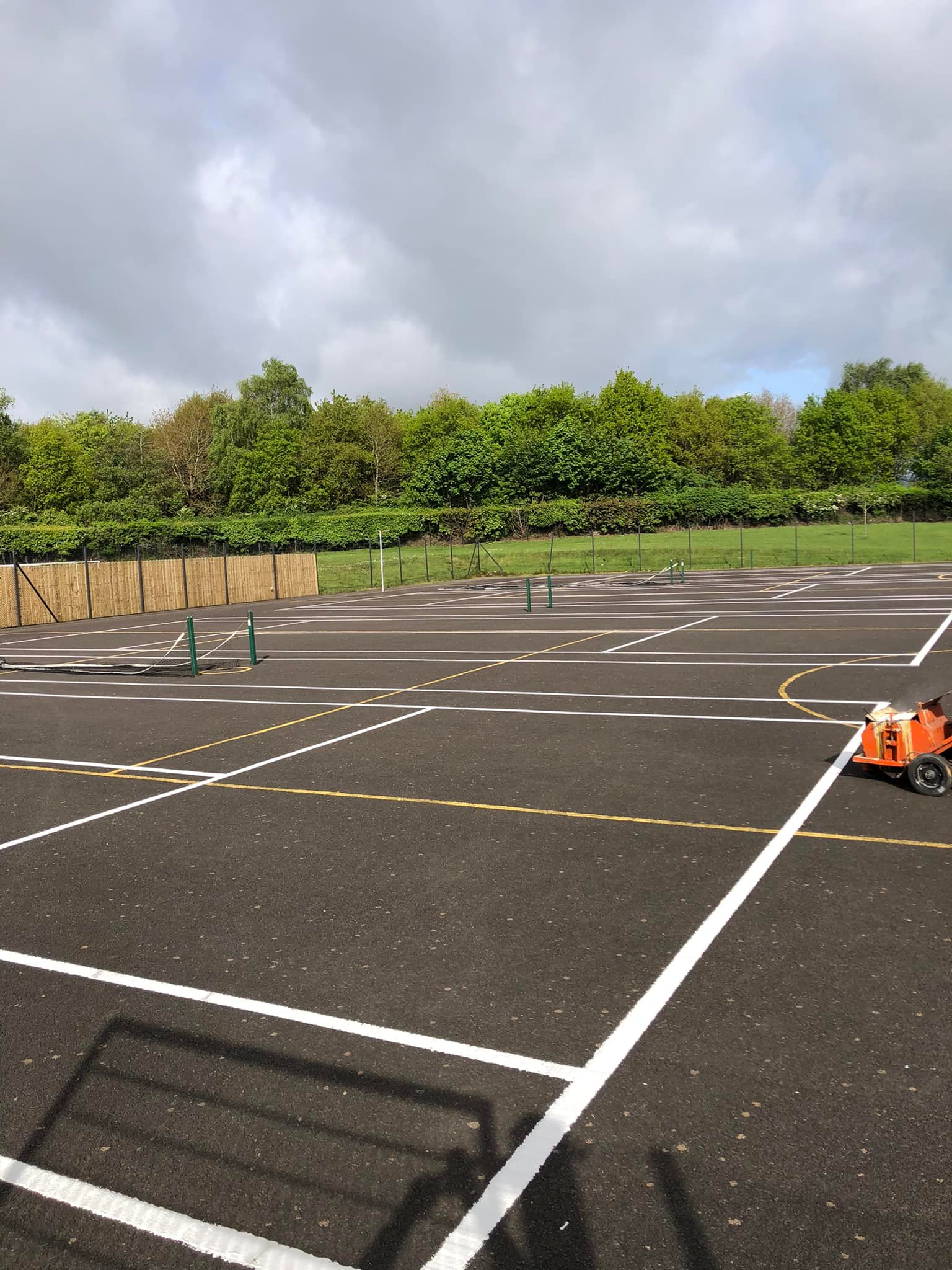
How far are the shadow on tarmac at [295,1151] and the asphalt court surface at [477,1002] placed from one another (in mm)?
14

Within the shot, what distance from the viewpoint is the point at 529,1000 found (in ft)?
16.7

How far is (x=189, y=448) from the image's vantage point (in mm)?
91750

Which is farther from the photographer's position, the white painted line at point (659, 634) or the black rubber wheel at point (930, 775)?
the white painted line at point (659, 634)

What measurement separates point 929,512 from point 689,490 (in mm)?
18924

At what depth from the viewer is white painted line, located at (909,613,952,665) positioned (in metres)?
16.7

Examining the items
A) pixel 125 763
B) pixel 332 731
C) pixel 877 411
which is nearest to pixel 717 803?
pixel 332 731

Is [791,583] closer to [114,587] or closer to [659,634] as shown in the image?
[659,634]

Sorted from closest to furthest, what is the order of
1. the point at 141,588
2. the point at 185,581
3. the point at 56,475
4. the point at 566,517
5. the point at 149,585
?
the point at 141,588 → the point at 149,585 → the point at 185,581 → the point at 566,517 → the point at 56,475

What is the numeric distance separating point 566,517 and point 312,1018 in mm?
71694

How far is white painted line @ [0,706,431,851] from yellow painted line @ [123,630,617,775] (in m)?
0.92

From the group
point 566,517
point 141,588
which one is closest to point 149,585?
point 141,588

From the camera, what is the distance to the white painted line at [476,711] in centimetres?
1197

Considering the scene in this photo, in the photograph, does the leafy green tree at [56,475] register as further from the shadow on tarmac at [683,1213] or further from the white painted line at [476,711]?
the shadow on tarmac at [683,1213]

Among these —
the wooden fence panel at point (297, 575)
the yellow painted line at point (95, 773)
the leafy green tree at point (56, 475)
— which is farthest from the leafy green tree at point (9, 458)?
the yellow painted line at point (95, 773)
